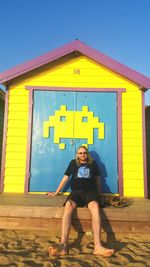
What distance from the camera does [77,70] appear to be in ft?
18.6

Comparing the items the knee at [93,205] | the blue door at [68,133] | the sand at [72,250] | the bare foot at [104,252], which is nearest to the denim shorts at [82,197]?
the knee at [93,205]

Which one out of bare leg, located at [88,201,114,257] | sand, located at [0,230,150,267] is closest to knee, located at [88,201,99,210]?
bare leg, located at [88,201,114,257]

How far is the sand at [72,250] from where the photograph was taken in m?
2.94

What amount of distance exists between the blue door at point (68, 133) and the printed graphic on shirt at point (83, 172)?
3.66 feet

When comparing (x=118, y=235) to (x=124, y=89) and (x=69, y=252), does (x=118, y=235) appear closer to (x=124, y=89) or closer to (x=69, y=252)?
(x=69, y=252)

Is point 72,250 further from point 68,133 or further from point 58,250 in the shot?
point 68,133

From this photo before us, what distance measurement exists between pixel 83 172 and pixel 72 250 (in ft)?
4.11

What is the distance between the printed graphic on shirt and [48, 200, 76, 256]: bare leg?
0.55m

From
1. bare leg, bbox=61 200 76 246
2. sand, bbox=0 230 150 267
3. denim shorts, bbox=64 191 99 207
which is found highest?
denim shorts, bbox=64 191 99 207

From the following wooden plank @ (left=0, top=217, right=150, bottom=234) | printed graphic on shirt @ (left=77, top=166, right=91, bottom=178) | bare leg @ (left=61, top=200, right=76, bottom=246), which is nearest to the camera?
bare leg @ (left=61, top=200, right=76, bottom=246)

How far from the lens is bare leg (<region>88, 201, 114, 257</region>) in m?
3.13

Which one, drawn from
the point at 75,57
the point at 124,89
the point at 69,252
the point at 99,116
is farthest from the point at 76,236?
the point at 75,57

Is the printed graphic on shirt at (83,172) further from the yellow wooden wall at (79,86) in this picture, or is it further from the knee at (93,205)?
the yellow wooden wall at (79,86)

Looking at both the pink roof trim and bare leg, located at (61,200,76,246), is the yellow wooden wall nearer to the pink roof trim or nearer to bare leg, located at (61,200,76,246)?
the pink roof trim
